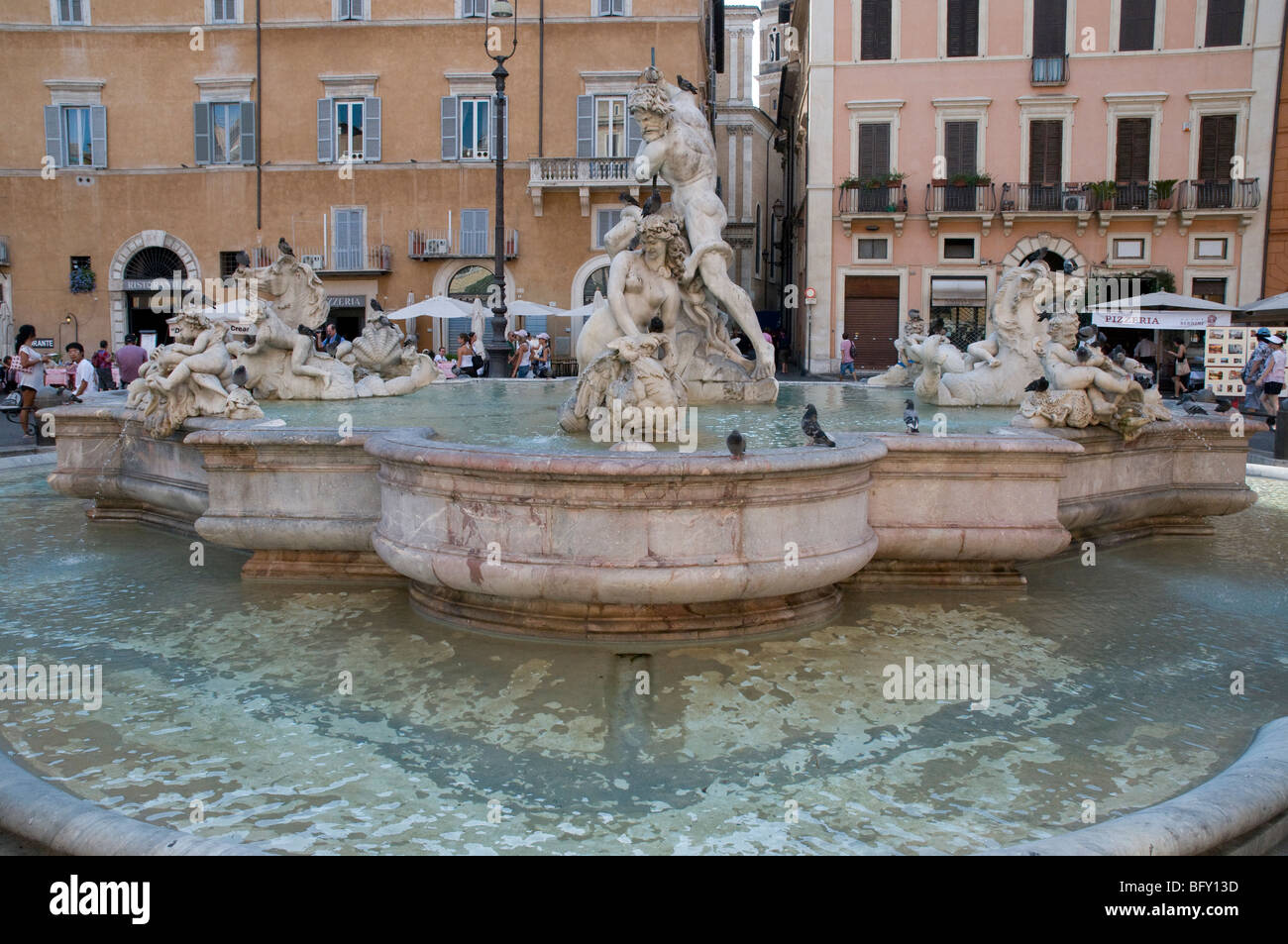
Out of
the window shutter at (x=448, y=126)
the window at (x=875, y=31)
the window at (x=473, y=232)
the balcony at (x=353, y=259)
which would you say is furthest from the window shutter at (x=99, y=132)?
the window at (x=875, y=31)

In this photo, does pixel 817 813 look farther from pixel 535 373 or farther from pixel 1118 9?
pixel 1118 9

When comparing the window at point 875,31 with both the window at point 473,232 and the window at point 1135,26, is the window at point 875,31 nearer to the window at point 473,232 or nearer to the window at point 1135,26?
the window at point 1135,26

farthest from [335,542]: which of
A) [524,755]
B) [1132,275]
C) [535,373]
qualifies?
[1132,275]

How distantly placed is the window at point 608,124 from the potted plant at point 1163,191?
509 inches

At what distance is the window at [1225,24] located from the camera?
26.7 m

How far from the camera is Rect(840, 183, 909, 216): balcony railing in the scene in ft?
92.4

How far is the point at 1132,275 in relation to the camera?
27.3 metres

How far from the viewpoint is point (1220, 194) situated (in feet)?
87.2

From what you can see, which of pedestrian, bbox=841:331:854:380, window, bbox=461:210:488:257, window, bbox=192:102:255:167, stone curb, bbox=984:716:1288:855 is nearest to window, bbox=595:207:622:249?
window, bbox=461:210:488:257

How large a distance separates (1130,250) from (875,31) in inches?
332

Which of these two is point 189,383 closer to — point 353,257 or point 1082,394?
point 1082,394

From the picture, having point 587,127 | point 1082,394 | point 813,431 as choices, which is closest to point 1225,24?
point 587,127

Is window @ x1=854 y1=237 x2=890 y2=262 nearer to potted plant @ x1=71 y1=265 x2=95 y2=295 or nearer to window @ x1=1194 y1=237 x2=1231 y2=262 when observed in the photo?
window @ x1=1194 y1=237 x2=1231 y2=262

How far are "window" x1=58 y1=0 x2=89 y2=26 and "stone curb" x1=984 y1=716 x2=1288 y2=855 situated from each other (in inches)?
1312
